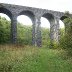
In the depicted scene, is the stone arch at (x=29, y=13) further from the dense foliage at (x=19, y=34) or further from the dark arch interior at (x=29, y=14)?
the dense foliage at (x=19, y=34)

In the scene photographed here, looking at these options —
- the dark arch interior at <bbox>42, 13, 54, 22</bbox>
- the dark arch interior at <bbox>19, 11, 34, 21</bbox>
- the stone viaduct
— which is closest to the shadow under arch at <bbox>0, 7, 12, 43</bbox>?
the stone viaduct

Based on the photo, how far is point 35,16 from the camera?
3791 centimetres

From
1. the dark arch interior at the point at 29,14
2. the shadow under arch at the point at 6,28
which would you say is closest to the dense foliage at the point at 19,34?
the shadow under arch at the point at 6,28

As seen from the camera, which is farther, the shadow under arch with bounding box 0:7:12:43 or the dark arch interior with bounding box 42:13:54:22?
the dark arch interior with bounding box 42:13:54:22

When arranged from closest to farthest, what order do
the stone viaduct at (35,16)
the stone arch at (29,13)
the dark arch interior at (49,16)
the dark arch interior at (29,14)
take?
1. the stone viaduct at (35,16)
2. the stone arch at (29,13)
3. the dark arch interior at (29,14)
4. the dark arch interior at (49,16)

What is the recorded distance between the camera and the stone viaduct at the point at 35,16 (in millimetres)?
35031

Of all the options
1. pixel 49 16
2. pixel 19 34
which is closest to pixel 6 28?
pixel 19 34

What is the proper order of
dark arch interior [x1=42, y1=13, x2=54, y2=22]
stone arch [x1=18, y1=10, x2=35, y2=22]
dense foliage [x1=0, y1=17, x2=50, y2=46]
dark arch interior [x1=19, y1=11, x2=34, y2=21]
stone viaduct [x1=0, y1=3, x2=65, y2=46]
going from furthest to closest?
dense foliage [x1=0, y1=17, x2=50, y2=46]
dark arch interior [x1=42, y1=13, x2=54, y2=22]
dark arch interior [x1=19, y1=11, x2=34, y2=21]
stone arch [x1=18, y1=10, x2=35, y2=22]
stone viaduct [x1=0, y1=3, x2=65, y2=46]

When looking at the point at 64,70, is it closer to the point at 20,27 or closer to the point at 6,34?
the point at 6,34

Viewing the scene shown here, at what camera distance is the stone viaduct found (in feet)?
115

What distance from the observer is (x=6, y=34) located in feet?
169

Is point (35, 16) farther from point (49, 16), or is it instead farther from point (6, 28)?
point (6, 28)

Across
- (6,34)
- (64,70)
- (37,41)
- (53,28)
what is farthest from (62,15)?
(64,70)

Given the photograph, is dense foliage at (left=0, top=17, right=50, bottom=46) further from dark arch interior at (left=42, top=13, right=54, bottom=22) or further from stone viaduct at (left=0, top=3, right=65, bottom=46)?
stone viaduct at (left=0, top=3, right=65, bottom=46)
